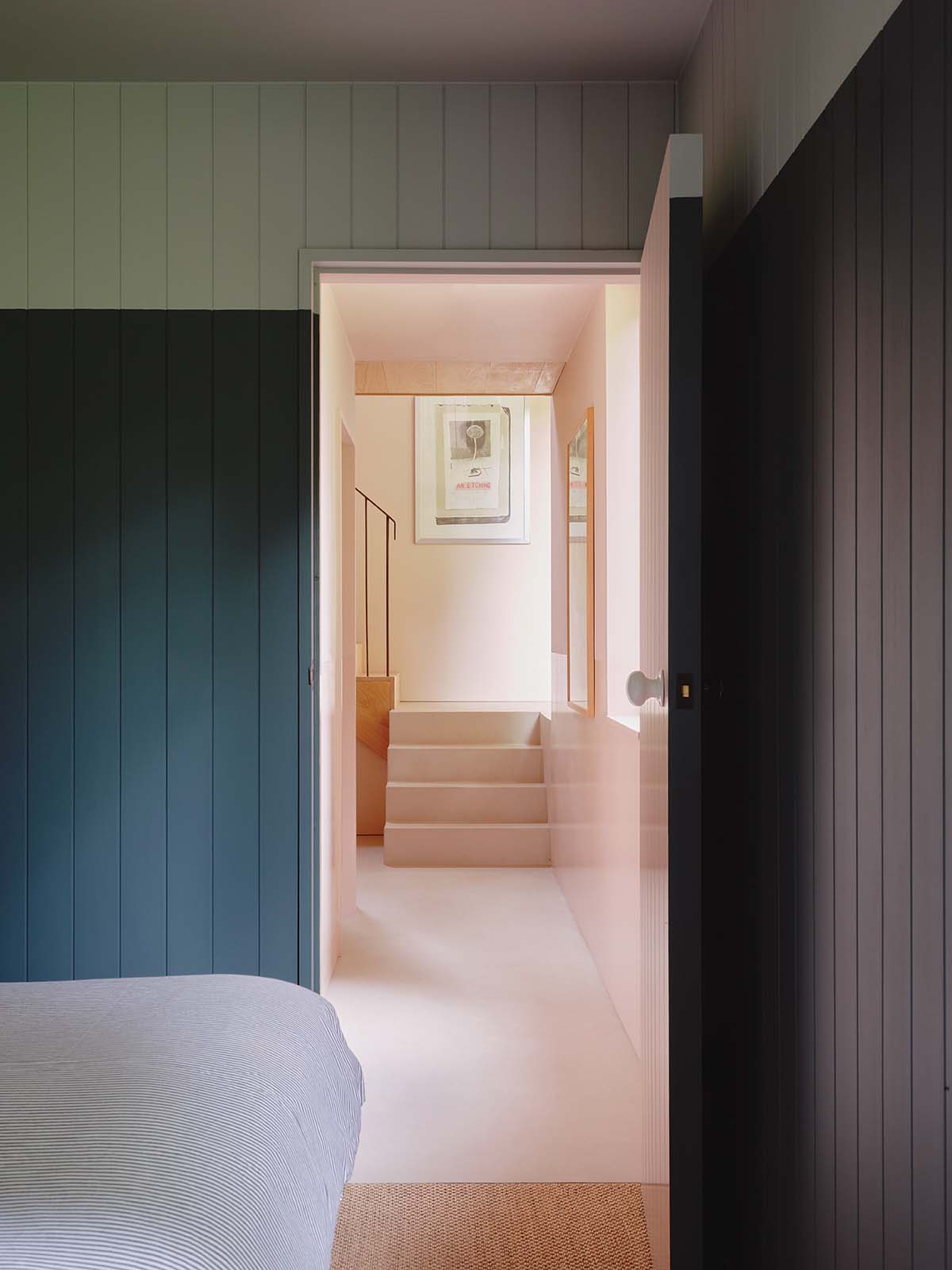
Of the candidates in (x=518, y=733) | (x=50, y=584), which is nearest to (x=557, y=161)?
(x=50, y=584)

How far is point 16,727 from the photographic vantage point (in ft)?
8.89

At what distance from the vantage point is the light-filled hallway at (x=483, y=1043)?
2.46m

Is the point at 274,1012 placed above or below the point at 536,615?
below

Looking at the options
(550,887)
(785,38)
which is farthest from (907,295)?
(550,887)

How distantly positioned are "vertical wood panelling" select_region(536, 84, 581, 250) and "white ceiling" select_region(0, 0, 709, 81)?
5 centimetres

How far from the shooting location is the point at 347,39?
97.9 inches

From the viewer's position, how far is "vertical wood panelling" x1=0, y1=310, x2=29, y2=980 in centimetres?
270

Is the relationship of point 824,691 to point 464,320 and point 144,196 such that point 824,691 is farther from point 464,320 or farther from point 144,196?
point 464,320

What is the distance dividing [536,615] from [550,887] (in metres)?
2.75

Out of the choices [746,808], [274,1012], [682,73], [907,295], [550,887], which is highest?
[682,73]

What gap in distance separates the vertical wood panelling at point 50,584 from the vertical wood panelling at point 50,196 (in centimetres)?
7

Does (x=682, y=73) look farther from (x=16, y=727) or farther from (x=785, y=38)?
(x=16, y=727)

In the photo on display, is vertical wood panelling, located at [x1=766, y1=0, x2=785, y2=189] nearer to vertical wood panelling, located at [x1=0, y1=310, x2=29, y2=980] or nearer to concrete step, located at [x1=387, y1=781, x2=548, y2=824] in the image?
vertical wood panelling, located at [x1=0, y1=310, x2=29, y2=980]

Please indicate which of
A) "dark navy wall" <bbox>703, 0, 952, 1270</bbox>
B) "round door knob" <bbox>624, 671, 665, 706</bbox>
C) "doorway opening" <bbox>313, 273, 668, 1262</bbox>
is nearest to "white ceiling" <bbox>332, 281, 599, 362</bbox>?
"doorway opening" <bbox>313, 273, 668, 1262</bbox>
